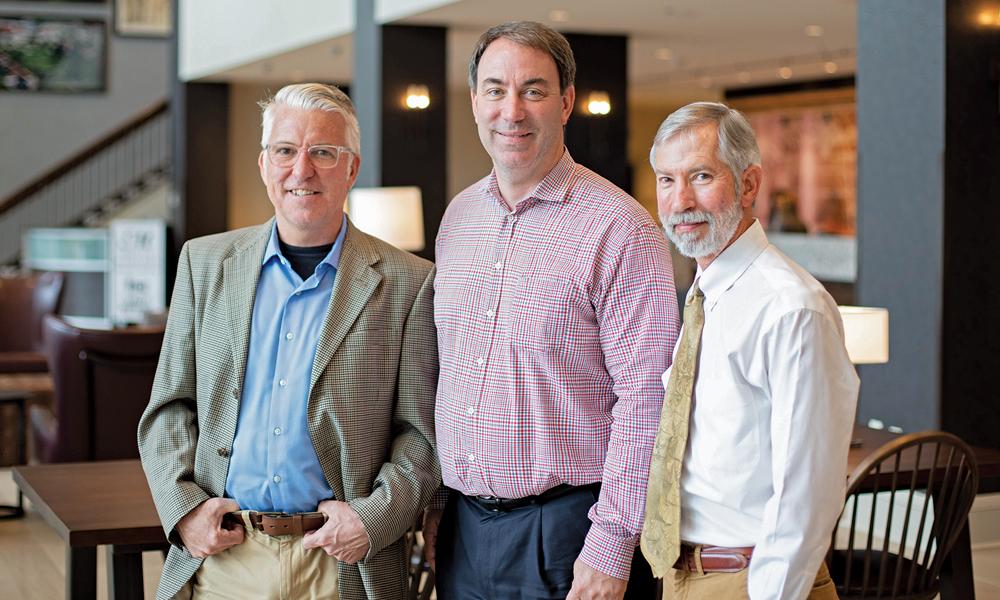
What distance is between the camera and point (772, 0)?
29.5ft

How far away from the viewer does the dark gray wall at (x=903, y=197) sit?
221 inches

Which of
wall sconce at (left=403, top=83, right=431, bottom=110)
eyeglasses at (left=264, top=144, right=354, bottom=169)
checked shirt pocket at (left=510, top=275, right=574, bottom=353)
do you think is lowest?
checked shirt pocket at (left=510, top=275, right=574, bottom=353)

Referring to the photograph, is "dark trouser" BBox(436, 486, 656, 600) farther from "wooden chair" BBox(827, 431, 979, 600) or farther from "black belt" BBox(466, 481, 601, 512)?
"wooden chair" BBox(827, 431, 979, 600)

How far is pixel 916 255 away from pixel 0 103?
606 inches

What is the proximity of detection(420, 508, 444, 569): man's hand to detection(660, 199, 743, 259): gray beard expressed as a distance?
830mm

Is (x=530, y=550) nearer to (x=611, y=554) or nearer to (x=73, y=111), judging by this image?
(x=611, y=554)

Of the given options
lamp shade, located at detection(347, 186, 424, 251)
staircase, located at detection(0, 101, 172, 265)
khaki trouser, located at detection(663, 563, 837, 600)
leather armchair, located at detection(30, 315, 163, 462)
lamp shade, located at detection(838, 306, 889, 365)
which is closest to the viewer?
khaki trouser, located at detection(663, 563, 837, 600)

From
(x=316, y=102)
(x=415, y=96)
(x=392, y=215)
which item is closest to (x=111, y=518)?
(x=316, y=102)

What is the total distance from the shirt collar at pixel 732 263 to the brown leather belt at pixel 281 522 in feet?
2.90

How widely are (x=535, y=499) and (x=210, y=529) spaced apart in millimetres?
644

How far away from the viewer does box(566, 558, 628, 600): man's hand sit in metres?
2.27

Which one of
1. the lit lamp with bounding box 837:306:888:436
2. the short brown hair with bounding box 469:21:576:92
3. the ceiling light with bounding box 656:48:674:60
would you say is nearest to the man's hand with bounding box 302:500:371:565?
the short brown hair with bounding box 469:21:576:92

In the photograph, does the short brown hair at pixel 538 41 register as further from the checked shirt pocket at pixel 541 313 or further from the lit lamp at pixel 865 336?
the lit lamp at pixel 865 336

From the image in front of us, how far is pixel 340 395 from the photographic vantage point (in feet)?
7.99
